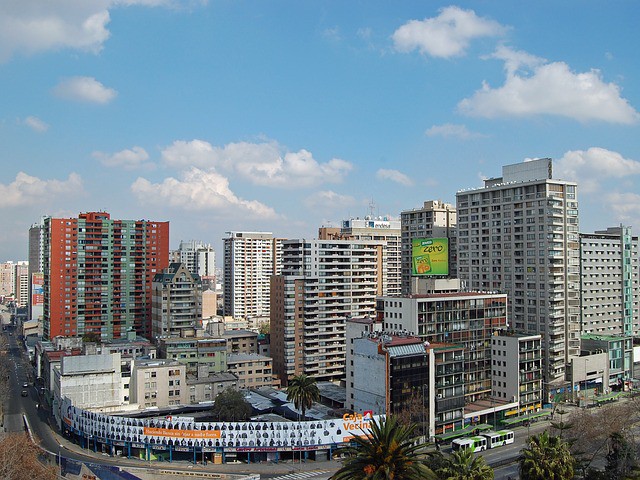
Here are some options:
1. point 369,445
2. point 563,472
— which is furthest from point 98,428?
→ point 563,472

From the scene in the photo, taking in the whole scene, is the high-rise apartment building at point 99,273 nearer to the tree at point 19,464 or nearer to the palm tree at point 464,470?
the tree at point 19,464

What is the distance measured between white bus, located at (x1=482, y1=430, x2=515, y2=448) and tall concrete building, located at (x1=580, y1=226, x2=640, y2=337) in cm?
4800

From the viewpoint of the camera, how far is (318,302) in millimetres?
110875

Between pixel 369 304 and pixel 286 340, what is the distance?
19.5m

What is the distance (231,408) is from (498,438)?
3560 centimetres

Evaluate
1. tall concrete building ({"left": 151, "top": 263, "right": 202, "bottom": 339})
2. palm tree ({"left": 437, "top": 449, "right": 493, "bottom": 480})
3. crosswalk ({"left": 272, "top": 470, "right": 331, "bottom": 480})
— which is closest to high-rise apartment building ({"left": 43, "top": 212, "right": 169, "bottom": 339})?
tall concrete building ({"left": 151, "top": 263, "right": 202, "bottom": 339})

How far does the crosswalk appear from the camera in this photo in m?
65.3

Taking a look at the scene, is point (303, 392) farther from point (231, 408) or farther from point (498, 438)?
point (498, 438)

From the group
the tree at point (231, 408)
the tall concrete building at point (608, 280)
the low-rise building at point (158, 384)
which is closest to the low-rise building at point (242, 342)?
the low-rise building at point (158, 384)

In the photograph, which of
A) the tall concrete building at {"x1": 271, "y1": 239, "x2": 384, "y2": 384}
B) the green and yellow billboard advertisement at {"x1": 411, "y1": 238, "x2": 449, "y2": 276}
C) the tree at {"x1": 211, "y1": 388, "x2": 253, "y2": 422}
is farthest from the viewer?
the green and yellow billboard advertisement at {"x1": 411, "y1": 238, "x2": 449, "y2": 276}

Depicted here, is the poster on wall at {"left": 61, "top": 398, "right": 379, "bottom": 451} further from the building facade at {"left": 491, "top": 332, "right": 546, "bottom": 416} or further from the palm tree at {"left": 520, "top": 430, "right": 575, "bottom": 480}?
the building facade at {"left": 491, "top": 332, "right": 546, "bottom": 416}

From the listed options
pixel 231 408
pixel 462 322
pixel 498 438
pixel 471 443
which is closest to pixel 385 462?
pixel 471 443

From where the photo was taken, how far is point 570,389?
100812 millimetres

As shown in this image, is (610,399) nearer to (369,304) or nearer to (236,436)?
(369,304)
